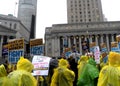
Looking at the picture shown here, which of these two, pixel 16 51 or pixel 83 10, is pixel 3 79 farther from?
pixel 83 10

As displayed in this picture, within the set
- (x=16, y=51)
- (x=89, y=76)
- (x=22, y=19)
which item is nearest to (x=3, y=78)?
(x=89, y=76)

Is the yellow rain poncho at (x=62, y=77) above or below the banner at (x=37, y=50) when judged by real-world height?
below

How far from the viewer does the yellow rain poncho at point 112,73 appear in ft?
16.9

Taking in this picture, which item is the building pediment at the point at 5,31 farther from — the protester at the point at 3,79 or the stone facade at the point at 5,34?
the protester at the point at 3,79

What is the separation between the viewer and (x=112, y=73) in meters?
5.17

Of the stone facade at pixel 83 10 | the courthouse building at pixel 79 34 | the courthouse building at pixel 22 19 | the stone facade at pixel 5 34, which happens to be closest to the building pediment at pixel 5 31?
the stone facade at pixel 5 34

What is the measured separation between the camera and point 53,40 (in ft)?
254

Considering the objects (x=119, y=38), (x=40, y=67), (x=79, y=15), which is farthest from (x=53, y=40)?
(x=40, y=67)

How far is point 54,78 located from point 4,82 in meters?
2.36

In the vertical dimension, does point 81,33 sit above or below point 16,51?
above

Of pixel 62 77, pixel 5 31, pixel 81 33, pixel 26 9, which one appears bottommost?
pixel 62 77

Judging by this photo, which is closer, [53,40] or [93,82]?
[93,82]

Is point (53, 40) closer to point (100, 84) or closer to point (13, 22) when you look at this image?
point (13, 22)

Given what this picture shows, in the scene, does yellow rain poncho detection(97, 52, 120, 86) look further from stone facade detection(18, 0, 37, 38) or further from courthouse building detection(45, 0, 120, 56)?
stone facade detection(18, 0, 37, 38)
